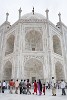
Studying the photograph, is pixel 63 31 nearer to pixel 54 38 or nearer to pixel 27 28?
pixel 54 38

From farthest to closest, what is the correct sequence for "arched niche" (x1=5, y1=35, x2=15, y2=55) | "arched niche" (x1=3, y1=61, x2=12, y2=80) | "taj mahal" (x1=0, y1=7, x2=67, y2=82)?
"arched niche" (x1=5, y1=35, x2=15, y2=55)
"arched niche" (x1=3, y1=61, x2=12, y2=80)
"taj mahal" (x1=0, y1=7, x2=67, y2=82)

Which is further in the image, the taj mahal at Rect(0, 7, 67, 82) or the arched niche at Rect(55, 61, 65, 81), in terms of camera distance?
the arched niche at Rect(55, 61, 65, 81)

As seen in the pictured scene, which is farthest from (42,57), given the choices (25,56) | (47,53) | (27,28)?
(27,28)

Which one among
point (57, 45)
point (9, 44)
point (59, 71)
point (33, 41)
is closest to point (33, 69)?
point (59, 71)

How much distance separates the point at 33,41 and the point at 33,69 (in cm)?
437

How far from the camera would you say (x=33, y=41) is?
2084cm

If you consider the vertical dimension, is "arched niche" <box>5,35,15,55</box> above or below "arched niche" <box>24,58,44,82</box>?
above

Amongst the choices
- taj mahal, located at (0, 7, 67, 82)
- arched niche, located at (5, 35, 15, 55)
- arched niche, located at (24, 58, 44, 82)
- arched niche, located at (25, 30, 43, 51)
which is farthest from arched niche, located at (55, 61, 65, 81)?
arched niche, located at (5, 35, 15, 55)

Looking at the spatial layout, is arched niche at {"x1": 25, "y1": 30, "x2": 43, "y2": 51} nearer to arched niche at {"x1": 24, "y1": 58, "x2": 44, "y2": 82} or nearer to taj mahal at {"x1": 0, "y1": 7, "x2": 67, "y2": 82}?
taj mahal at {"x1": 0, "y1": 7, "x2": 67, "y2": 82}

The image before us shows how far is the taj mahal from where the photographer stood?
17547 millimetres

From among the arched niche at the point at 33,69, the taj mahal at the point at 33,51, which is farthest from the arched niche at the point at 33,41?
the arched niche at the point at 33,69

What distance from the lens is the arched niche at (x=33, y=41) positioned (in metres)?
20.2

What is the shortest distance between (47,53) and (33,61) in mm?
2030

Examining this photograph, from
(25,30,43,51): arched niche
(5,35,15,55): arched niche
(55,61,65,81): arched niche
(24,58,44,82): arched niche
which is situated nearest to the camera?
(24,58,44,82): arched niche
